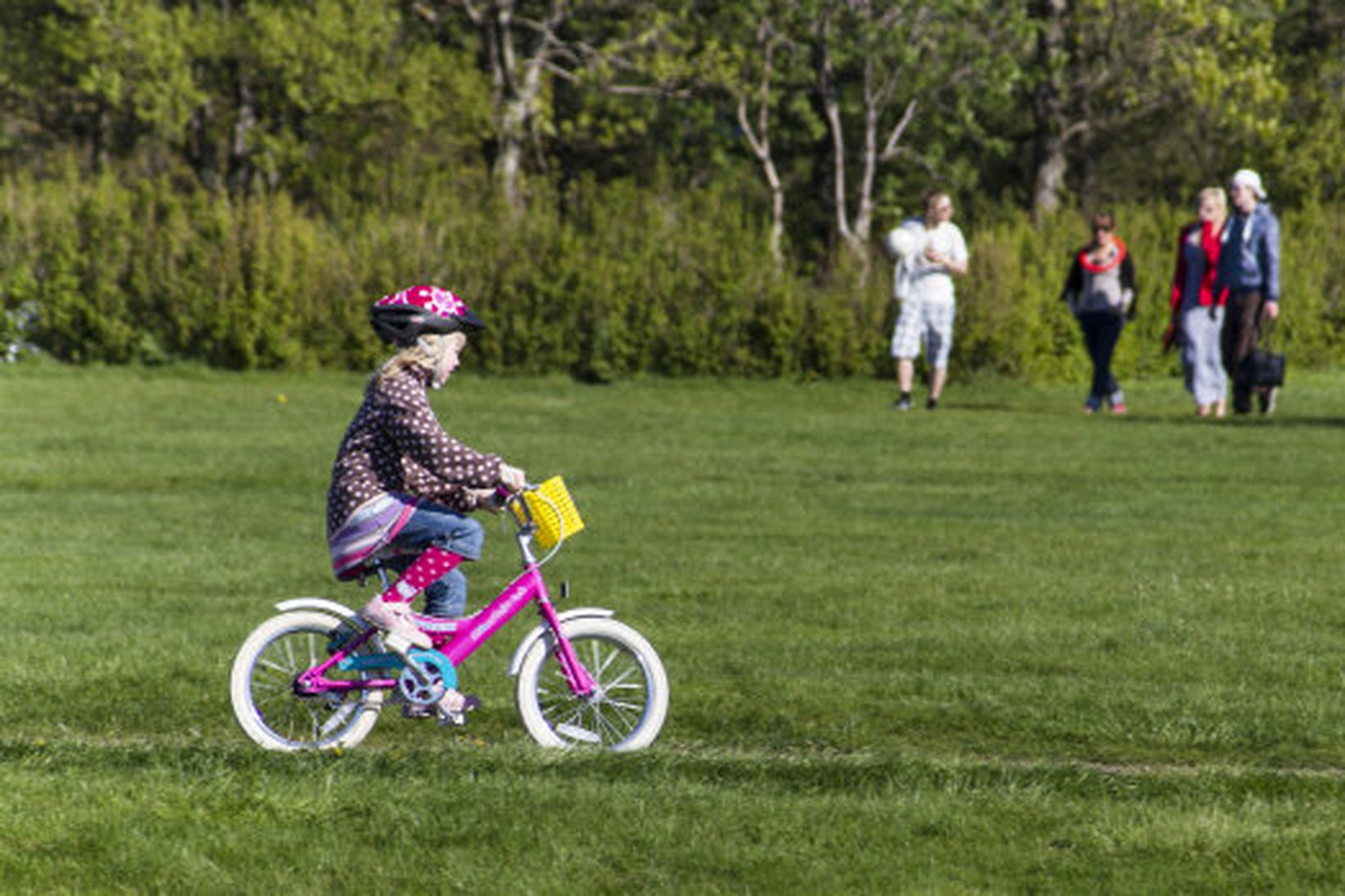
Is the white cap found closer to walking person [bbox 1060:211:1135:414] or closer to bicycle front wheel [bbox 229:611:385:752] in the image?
walking person [bbox 1060:211:1135:414]

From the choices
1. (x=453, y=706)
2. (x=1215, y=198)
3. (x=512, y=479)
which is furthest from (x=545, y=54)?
(x=512, y=479)

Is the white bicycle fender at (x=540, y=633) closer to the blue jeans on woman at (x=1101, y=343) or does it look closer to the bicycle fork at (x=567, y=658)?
the bicycle fork at (x=567, y=658)

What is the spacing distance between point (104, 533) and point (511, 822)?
813 cm

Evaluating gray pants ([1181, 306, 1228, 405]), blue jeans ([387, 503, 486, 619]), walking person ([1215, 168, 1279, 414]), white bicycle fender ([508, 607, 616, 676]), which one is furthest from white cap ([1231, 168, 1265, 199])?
blue jeans ([387, 503, 486, 619])

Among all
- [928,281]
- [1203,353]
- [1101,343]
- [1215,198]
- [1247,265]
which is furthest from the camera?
[1101,343]

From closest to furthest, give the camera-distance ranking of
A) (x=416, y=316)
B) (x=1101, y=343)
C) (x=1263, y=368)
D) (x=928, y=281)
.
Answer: (x=416, y=316)
(x=1263, y=368)
(x=928, y=281)
(x=1101, y=343)

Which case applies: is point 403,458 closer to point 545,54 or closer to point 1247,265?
point 1247,265

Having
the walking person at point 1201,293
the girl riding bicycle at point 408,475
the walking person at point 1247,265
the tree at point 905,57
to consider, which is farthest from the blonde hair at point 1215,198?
the tree at point 905,57

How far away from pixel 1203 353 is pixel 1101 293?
138 centimetres

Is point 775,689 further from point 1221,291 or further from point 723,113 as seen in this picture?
point 723,113

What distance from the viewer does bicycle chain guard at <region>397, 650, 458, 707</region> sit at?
7.34m

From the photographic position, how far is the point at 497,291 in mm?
27422

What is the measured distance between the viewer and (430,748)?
24.9 ft

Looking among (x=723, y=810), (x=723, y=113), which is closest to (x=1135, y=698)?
(x=723, y=810)
